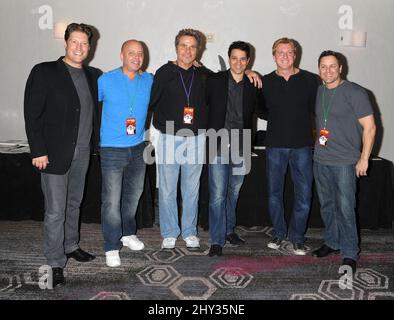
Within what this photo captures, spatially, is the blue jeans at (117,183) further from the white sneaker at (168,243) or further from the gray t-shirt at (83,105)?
Result: the white sneaker at (168,243)

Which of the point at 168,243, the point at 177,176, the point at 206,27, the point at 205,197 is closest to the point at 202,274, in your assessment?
the point at 168,243

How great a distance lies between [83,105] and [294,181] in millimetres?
1573

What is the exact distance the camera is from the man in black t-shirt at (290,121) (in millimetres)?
2695

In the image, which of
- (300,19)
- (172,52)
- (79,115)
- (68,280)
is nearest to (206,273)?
(68,280)

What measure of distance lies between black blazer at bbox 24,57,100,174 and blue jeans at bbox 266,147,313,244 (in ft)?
4.54

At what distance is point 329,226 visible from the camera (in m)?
2.84

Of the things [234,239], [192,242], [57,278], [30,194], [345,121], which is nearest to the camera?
[57,278]

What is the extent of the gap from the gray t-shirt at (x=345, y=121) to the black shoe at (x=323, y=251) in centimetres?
69

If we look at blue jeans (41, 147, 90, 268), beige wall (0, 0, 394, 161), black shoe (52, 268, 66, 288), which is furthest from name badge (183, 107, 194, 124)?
beige wall (0, 0, 394, 161)

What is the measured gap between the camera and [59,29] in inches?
176

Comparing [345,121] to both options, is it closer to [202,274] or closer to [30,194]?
[202,274]

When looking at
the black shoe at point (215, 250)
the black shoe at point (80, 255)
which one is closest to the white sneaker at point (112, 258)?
the black shoe at point (80, 255)

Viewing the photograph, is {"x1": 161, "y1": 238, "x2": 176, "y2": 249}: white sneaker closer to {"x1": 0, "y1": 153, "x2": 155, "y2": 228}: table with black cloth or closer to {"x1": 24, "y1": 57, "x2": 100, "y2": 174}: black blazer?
{"x1": 0, "y1": 153, "x2": 155, "y2": 228}: table with black cloth
